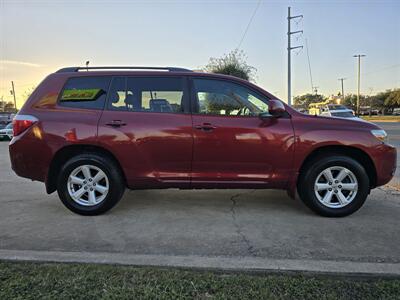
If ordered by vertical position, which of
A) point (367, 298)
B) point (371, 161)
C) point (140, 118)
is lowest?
point (367, 298)

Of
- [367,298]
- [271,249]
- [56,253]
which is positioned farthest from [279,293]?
[56,253]

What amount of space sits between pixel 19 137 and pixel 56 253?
1.89m

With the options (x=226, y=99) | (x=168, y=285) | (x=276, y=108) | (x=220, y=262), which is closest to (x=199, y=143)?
(x=226, y=99)

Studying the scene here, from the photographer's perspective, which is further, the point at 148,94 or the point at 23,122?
the point at 148,94

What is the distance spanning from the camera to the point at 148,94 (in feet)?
16.2

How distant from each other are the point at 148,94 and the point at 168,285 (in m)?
2.66

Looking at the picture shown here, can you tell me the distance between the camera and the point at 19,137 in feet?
15.8

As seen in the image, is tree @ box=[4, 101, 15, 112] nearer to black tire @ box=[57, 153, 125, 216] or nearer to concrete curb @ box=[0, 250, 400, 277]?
black tire @ box=[57, 153, 125, 216]

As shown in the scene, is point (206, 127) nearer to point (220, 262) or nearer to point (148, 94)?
point (148, 94)

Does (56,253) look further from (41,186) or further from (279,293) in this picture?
(41,186)

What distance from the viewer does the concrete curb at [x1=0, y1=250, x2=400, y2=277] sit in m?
3.22

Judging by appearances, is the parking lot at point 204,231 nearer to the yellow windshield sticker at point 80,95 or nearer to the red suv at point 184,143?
the red suv at point 184,143

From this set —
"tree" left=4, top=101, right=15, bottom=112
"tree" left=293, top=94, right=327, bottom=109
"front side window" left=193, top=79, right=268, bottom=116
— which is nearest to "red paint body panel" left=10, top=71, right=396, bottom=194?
"front side window" left=193, top=79, right=268, bottom=116

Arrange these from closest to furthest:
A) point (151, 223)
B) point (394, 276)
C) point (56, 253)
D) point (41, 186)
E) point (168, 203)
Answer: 1. point (394, 276)
2. point (56, 253)
3. point (151, 223)
4. point (168, 203)
5. point (41, 186)
